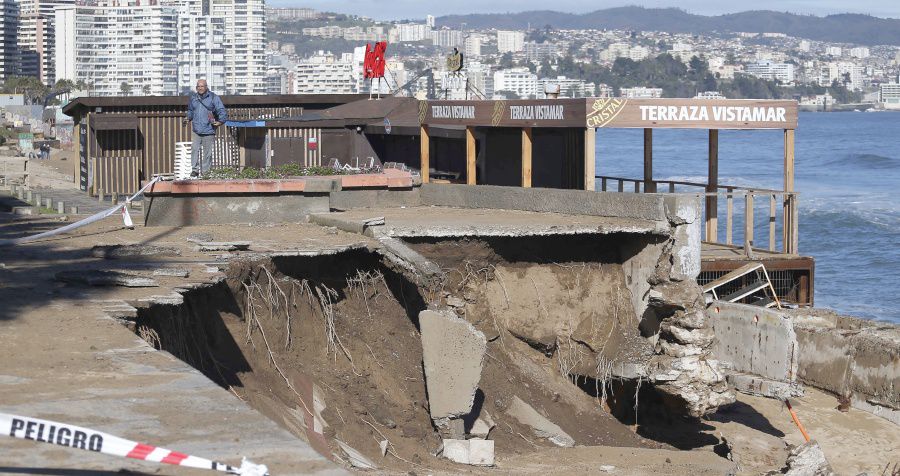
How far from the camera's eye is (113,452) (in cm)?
639

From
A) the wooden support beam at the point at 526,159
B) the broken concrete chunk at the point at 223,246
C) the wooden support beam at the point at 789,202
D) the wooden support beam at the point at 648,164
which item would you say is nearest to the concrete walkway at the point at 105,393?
the broken concrete chunk at the point at 223,246

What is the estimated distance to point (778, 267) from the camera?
767 inches

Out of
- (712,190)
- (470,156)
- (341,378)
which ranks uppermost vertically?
(470,156)

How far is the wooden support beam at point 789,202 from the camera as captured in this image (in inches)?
771

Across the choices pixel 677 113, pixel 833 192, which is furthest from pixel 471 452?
pixel 833 192

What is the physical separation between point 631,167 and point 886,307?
170 feet

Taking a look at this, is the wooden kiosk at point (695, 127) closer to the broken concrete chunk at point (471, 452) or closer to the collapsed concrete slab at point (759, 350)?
the collapsed concrete slab at point (759, 350)

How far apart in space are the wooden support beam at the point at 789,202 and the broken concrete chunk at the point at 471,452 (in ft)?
27.1

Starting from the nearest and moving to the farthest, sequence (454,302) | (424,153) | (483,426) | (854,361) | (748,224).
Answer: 1. (483,426)
2. (454,302)
3. (854,361)
4. (748,224)
5. (424,153)

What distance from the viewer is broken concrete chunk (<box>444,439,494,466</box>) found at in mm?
13219

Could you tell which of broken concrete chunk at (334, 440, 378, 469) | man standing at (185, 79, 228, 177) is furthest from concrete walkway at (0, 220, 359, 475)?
man standing at (185, 79, 228, 177)

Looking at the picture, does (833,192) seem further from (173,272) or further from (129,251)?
(173,272)

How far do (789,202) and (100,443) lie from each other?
1525cm

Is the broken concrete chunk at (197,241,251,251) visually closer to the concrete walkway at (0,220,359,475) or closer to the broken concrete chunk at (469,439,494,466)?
the concrete walkway at (0,220,359,475)
